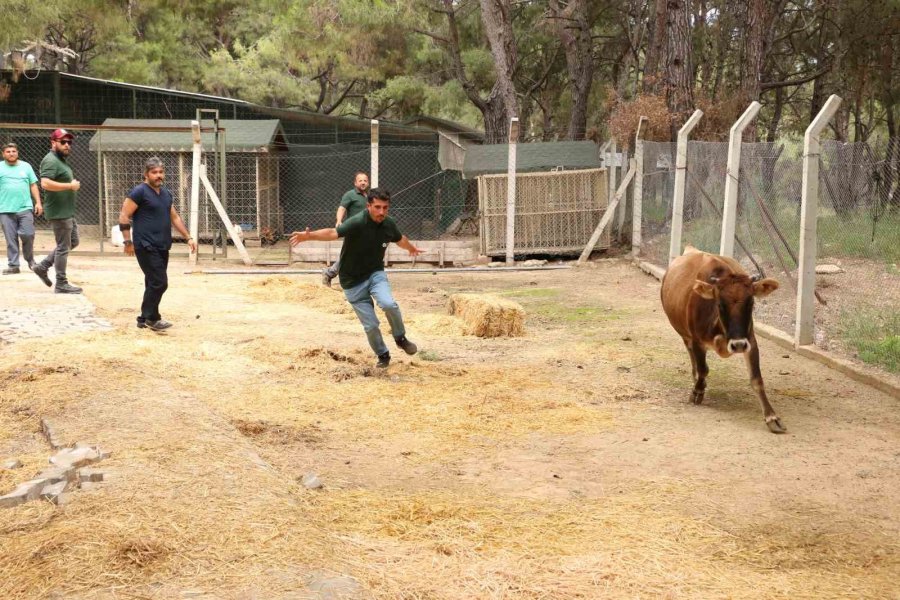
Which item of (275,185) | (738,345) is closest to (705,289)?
(738,345)

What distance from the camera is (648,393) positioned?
807cm

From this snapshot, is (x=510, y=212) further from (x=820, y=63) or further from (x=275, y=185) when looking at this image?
(x=820, y=63)

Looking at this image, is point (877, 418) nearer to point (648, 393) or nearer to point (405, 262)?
point (648, 393)

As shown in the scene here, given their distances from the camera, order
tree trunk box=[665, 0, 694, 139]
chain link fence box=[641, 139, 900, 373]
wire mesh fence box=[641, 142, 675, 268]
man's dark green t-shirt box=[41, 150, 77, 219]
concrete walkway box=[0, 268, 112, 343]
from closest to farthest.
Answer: concrete walkway box=[0, 268, 112, 343]
chain link fence box=[641, 139, 900, 373]
man's dark green t-shirt box=[41, 150, 77, 219]
wire mesh fence box=[641, 142, 675, 268]
tree trunk box=[665, 0, 694, 139]

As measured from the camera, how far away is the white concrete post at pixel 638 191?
59.2 ft

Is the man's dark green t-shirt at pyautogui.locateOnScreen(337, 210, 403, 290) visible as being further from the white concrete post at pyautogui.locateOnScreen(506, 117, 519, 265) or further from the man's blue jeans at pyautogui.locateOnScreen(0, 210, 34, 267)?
the white concrete post at pyautogui.locateOnScreen(506, 117, 519, 265)

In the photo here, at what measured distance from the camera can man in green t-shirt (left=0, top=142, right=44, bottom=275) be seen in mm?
→ 13562

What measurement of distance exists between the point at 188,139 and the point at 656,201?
11.7 m

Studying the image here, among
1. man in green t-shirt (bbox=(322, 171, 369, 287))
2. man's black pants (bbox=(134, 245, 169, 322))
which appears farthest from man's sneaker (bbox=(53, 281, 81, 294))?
man in green t-shirt (bbox=(322, 171, 369, 287))

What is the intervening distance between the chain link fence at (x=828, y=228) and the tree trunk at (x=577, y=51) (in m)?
13.4

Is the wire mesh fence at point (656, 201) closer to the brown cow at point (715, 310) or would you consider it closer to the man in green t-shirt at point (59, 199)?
the brown cow at point (715, 310)

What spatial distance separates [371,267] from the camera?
877cm

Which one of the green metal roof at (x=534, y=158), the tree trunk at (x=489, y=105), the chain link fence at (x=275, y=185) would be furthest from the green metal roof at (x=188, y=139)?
the tree trunk at (x=489, y=105)

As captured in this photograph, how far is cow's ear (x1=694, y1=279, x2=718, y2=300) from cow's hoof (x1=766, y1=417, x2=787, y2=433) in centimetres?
96
